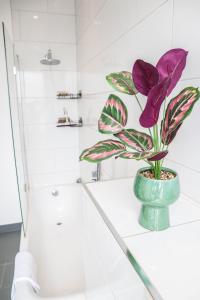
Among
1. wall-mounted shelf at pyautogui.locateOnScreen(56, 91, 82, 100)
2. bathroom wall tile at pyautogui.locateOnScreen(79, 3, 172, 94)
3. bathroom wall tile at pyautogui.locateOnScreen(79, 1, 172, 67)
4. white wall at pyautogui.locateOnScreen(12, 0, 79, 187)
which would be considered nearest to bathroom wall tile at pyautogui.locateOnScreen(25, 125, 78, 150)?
white wall at pyautogui.locateOnScreen(12, 0, 79, 187)

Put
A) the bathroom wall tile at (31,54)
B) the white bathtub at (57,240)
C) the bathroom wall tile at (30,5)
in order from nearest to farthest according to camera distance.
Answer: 1. the white bathtub at (57,240)
2. the bathroom wall tile at (30,5)
3. the bathroom wall tile at (31,54)

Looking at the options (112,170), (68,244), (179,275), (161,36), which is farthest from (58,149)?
(179,275)

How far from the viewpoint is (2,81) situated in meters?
2.20

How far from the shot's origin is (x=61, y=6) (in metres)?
2.19

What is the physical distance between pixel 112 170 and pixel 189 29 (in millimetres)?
968

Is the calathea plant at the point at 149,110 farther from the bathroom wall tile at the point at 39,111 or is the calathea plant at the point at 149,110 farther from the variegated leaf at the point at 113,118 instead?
the bathroom wall tile at the point at 39,111

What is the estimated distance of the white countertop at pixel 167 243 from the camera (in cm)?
41

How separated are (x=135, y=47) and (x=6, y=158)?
6.18 ft

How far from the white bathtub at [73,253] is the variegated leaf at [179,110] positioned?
32 cm

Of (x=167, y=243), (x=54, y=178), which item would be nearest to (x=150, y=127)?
(x=167, y=243)

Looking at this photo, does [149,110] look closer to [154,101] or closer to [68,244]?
[154,101]

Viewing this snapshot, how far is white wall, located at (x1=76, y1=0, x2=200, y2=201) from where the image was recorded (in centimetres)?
65

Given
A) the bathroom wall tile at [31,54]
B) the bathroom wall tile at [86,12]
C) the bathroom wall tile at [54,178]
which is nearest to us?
the bathroom wall tile at [86,12]

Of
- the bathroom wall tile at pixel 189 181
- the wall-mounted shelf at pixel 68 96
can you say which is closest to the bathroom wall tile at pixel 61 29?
the wall-mounted shelf at pixel 68 96
